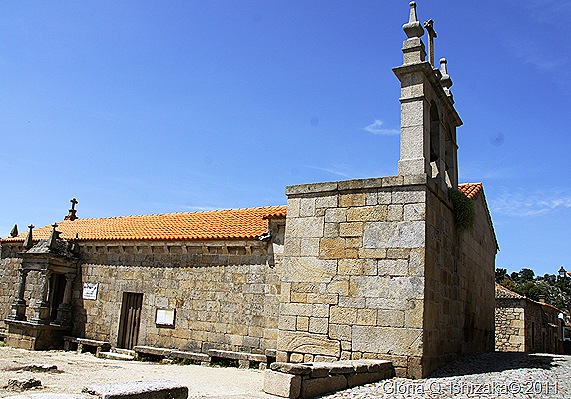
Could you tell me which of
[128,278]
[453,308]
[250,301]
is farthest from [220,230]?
[453,308]

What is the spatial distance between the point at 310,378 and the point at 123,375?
5.05 m

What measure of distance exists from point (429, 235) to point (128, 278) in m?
9.47

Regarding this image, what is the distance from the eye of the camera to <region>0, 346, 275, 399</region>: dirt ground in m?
7.75

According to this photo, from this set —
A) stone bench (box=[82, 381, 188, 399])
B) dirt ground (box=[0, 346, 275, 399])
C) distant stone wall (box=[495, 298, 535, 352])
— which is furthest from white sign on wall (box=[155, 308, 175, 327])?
distant stone wall (box=[495, 298, 535, 352])

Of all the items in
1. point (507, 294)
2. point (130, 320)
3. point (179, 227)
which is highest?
point (179, 227)

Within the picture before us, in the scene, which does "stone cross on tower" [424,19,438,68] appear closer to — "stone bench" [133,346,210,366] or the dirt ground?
the dirt ground

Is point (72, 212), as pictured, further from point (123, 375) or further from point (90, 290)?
point (123, 375)

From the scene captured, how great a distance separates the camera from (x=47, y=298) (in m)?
15.9

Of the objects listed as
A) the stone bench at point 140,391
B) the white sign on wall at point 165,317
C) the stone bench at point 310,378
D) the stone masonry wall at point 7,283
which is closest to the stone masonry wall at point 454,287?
the stone bench at point 310,378

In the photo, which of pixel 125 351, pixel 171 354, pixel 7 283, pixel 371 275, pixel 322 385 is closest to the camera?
pixel 322 385

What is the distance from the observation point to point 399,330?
7.97 m

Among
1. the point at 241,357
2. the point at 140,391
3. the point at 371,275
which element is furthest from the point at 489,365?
the point at 140,391

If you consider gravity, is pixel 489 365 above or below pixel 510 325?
below

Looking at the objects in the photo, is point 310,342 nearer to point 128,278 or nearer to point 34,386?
point 34,386
